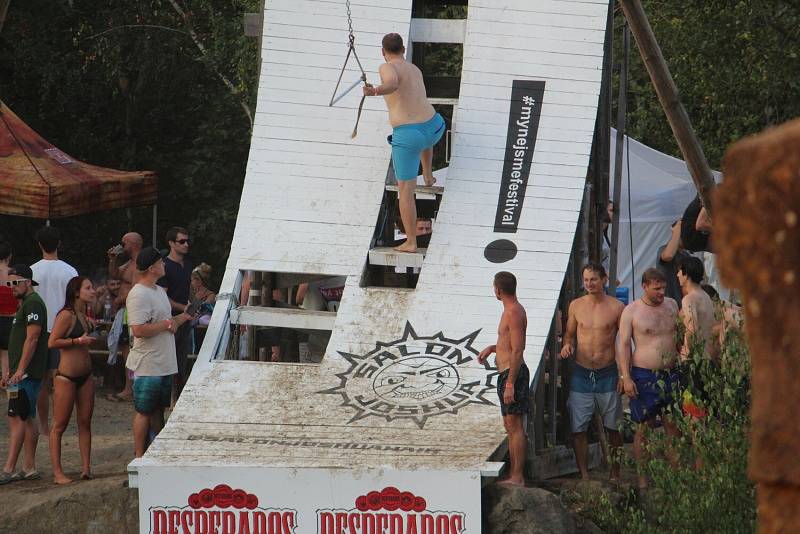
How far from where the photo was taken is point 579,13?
33.4ft

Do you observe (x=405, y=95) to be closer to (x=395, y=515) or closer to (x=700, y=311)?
(x=700, y=311)

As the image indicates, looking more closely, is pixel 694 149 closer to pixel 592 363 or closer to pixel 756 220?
pixel 756 220

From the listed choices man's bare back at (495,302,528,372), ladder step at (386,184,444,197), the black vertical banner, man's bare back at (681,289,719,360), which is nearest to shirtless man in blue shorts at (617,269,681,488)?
man's bare back at (681,289,719,360)

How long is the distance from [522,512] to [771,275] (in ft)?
21.7

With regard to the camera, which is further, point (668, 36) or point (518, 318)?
point (668, 36)

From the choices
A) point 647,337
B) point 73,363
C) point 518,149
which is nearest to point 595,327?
point 647,337

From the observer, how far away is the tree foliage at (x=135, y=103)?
1992 cm

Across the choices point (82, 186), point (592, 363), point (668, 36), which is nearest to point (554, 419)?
point (592, 363)

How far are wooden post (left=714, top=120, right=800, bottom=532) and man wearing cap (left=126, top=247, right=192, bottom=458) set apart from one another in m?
7.57

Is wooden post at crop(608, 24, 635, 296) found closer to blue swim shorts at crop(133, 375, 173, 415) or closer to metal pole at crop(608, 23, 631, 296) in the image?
metal pole at crop(608, 23, 631, 296)

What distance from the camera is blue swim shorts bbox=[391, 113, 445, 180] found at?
9.45 meters

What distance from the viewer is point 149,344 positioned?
8.52 meters

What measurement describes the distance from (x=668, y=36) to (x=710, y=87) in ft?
3.64

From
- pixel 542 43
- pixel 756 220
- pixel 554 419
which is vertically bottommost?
pixel 554 419
